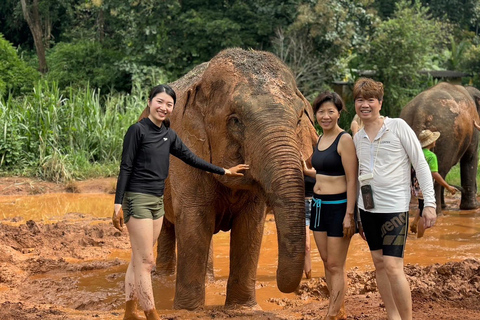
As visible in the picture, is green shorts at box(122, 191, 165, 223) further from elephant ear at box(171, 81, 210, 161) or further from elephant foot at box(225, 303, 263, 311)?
elephant foot at box(225, 303, 263, 311)

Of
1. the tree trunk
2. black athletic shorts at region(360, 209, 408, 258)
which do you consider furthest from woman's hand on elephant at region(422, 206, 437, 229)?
the tree trunk

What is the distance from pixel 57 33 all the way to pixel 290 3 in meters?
14.3

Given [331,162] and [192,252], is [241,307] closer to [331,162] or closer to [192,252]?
[192,252]

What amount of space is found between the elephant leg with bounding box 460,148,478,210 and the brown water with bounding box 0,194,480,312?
0.19m

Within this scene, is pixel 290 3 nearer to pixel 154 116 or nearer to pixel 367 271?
pixel 367 271

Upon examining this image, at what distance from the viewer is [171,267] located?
8.53 metres

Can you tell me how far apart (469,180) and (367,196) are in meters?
8.85

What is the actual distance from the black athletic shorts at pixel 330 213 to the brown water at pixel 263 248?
178cm

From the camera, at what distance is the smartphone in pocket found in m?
4.85

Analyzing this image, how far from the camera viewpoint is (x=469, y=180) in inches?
511

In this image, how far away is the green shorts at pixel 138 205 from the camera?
16.5 ft

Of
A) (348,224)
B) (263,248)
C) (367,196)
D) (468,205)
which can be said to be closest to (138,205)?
(348,224)

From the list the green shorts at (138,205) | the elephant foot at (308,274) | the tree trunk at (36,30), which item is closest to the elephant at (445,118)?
the elephant foot at (308,274)

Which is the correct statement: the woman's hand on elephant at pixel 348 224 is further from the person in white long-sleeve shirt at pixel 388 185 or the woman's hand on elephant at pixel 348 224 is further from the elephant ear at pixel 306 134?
the elephant ear at pixel 306 134
